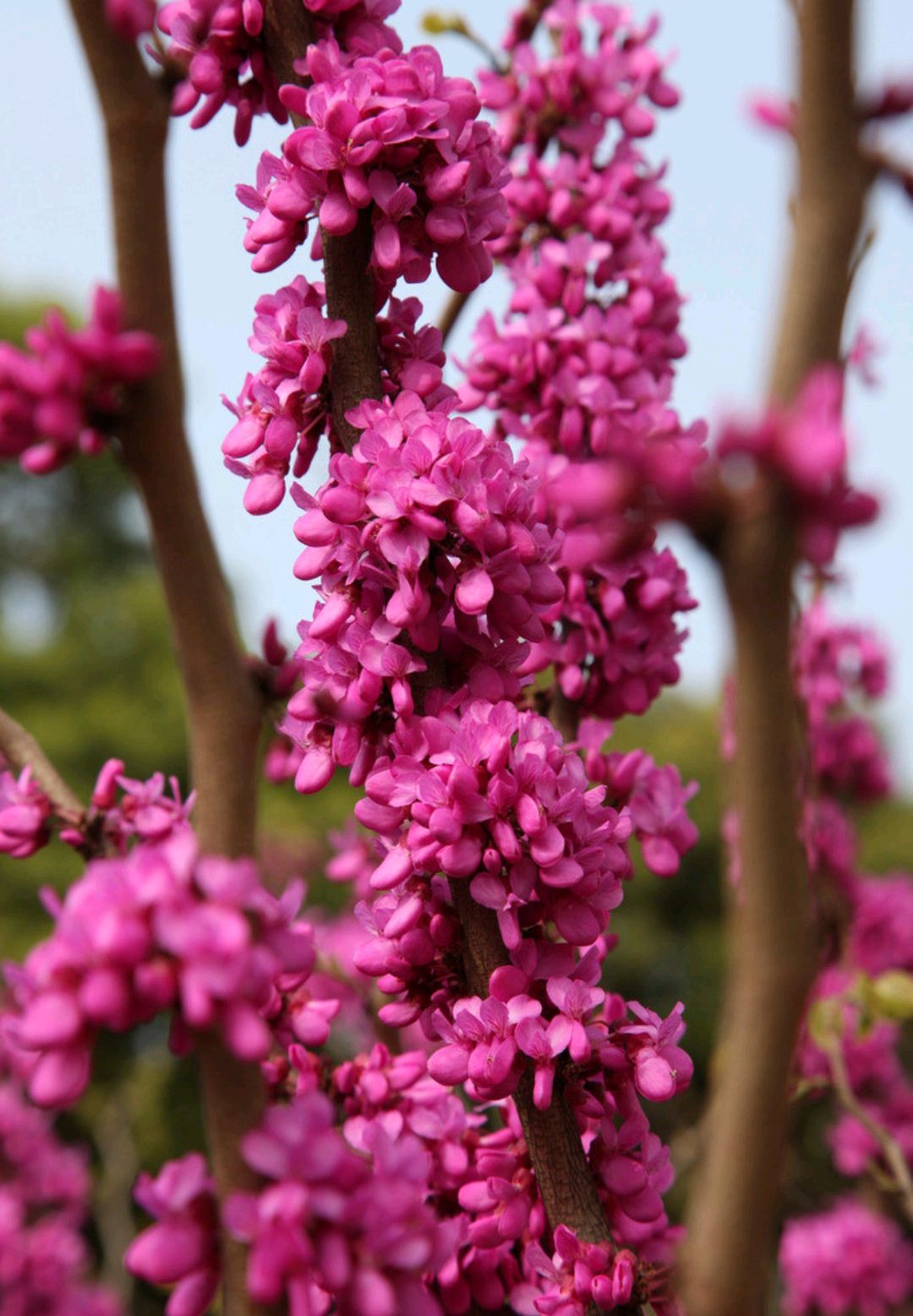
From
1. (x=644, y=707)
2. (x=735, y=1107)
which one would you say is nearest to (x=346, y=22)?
(x=644, y=707)

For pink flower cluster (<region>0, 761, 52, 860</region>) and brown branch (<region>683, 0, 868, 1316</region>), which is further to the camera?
pink flower cluster (<region>0, 761, 52, 860</region>)

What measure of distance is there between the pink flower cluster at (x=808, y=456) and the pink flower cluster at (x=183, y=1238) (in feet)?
2.44

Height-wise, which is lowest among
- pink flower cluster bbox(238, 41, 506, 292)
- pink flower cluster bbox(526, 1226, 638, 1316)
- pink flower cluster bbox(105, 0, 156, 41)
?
pink flower cluster bbox(526, 1226, 638, 1316)

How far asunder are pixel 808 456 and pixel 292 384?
0.85 m

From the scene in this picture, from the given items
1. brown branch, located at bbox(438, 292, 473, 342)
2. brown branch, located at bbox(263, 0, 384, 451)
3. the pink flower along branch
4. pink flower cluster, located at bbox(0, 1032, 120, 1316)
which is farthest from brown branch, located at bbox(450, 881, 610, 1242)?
pink flower cluster, located at bbox(0, 1032, 120, 1316)

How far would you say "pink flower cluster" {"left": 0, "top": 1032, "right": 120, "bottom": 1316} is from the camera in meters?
4.02

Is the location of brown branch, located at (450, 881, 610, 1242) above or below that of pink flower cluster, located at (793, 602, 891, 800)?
above

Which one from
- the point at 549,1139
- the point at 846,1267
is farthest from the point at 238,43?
the point at 846,1267

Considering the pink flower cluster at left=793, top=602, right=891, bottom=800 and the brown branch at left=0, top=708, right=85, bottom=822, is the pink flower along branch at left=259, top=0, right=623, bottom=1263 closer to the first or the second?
the brown branch at left=0, top=708, right=85, bottom=822

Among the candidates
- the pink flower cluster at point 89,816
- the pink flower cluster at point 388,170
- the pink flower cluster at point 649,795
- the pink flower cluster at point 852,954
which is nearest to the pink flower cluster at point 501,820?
the pink flower cluster at point 89,816

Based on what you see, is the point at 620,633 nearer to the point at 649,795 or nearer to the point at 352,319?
the point at 649,795

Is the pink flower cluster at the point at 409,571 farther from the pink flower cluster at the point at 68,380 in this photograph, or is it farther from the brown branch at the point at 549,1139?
the pink flower cluster at the point at 68,380

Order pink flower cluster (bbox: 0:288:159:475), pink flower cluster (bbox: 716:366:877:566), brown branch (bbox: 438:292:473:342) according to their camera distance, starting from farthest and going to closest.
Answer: brown branch (bbox: 438:292:473:342)
pink flower cluster (bbox: 0:288:159:475)
pink flower cluster (bbox: 716:366:877:566)

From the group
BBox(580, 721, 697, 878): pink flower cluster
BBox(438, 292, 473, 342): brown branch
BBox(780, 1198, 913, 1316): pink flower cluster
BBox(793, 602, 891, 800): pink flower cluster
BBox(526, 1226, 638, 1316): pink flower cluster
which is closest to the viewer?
BBox(526, 1226, 638, 1316): pink flower cluster
